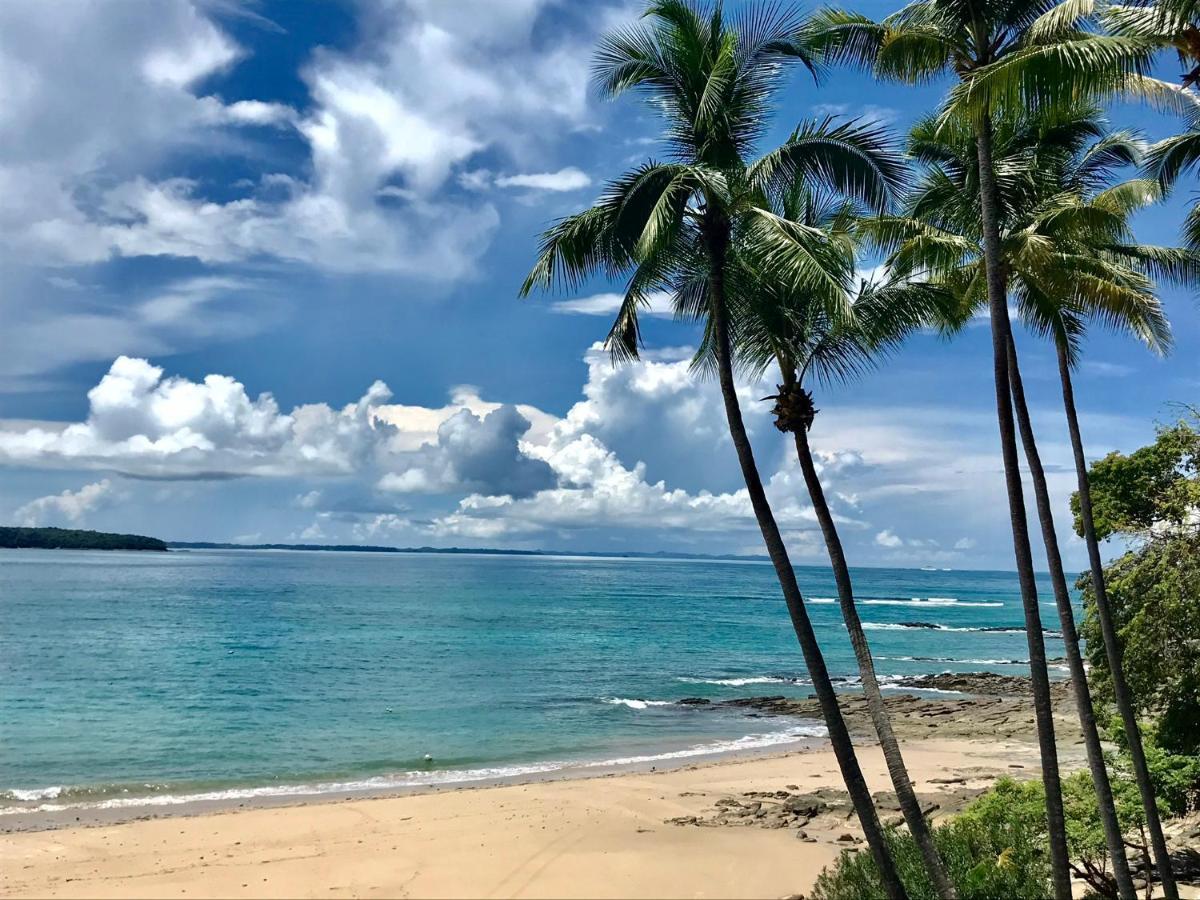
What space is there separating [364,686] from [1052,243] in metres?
31.7

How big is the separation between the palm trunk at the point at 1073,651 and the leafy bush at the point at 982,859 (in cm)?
89

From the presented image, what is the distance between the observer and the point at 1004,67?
286 inches

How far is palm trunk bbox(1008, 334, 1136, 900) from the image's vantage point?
912cm

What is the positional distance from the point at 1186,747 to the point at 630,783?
11.7 meters

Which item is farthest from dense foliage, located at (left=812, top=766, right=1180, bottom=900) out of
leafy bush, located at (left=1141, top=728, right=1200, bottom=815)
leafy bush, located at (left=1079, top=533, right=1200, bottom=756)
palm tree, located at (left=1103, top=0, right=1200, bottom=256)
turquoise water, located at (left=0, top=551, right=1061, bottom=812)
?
turquoise water, located at (left=0, top=551, right=1061, bottom=812)

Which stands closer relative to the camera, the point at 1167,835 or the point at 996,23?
the point at 996,23

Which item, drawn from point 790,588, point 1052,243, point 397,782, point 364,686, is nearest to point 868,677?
point 790,588

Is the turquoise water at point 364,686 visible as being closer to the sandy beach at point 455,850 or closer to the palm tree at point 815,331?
the sandy beach at point 455,850

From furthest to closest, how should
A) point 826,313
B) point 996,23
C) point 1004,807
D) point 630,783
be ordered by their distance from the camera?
point 630,783
point 1004,807
point 826,313
point 996,23

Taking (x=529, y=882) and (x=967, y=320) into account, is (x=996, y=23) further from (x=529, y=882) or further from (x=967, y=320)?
(x=529, y=882)

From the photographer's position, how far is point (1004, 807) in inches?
469

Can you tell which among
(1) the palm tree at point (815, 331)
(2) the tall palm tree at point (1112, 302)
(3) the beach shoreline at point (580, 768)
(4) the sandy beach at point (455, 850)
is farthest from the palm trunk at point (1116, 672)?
(3) the beach shoreline at point (580, 768)

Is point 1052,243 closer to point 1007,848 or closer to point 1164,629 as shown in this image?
point 1164,629

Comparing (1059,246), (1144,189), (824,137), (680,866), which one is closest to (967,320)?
(1059,246)
